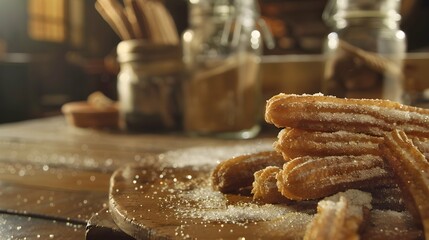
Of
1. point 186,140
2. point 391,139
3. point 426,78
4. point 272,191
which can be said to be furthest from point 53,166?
point 426,78

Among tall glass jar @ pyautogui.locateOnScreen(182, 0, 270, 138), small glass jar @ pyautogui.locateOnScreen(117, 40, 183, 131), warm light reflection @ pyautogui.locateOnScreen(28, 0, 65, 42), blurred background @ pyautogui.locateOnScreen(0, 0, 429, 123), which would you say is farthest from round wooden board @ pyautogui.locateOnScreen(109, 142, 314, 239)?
warm light reflection @ pyautogui.locateOnScreen(28, 0, 65, 42)

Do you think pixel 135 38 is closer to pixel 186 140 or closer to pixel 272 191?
pixel 186 140

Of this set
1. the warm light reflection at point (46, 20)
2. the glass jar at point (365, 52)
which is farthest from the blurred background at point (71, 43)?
the glass jar at point (365, 52)

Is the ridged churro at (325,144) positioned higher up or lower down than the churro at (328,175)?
higher up

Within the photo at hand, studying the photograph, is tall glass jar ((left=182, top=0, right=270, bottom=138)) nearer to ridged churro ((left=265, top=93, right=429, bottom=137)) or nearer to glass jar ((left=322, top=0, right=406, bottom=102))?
glass jar ((left=322, top=0, right=406, bottom=102))

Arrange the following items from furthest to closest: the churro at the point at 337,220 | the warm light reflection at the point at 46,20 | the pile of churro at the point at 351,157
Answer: the warm light reflection at the point at 46,20
the pile of churro at the point at 351,157
the churro at the point at 337,220

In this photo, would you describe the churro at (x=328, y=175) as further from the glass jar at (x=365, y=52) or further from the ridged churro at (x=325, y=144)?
the glass jar at (x=365, y=52)
